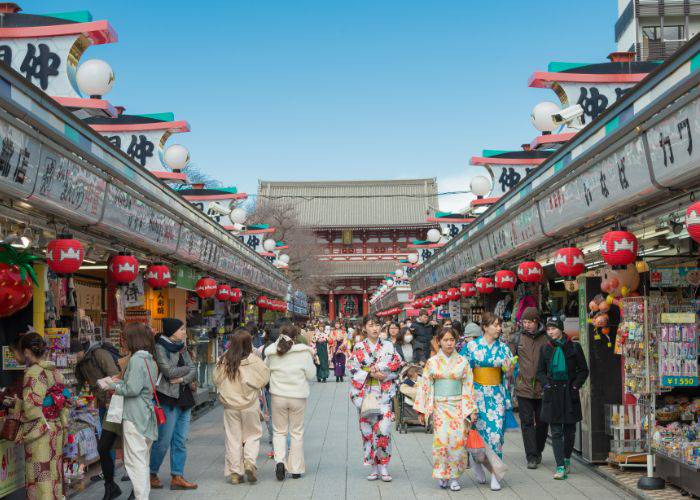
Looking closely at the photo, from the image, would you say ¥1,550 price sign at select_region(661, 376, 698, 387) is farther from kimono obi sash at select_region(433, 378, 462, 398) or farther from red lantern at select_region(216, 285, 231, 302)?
red lantern at select_region(216, 285, 231, 302)

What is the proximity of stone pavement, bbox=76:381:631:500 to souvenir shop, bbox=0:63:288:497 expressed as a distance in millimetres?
1382

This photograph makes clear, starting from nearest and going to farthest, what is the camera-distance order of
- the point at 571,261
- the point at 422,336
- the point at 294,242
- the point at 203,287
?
1. the point at 571,261
2. the point at 422,336
3. the point at 203,287
4. the point at 294,242

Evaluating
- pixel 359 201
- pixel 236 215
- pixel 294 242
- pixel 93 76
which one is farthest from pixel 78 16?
pixel 359 201

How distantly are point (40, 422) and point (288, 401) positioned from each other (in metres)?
2.75

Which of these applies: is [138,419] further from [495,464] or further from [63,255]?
[495,464]

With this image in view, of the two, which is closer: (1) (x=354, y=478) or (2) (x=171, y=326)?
(2) (x=171, y=326)

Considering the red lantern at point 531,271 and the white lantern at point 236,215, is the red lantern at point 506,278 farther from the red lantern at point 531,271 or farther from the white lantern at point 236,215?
A: the white lantern at point 236,215

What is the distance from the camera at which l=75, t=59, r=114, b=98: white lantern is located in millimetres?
9578

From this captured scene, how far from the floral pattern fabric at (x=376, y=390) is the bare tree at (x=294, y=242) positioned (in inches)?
1338

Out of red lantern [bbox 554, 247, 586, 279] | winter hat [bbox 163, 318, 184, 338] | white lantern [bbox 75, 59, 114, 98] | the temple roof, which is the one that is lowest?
winter hat [bbox 163, 318, 184, 338]

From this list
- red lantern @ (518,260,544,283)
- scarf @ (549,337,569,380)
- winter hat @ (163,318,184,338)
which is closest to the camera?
winter hat @ (163,318,184,338)

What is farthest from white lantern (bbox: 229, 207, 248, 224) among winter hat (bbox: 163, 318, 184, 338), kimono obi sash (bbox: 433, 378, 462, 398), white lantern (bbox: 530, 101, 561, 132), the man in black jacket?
kimono obi sash (bbox: 433, 378, 462, 398)

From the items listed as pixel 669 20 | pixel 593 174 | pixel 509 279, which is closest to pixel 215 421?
pixel 509 279

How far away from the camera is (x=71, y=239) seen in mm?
7285
